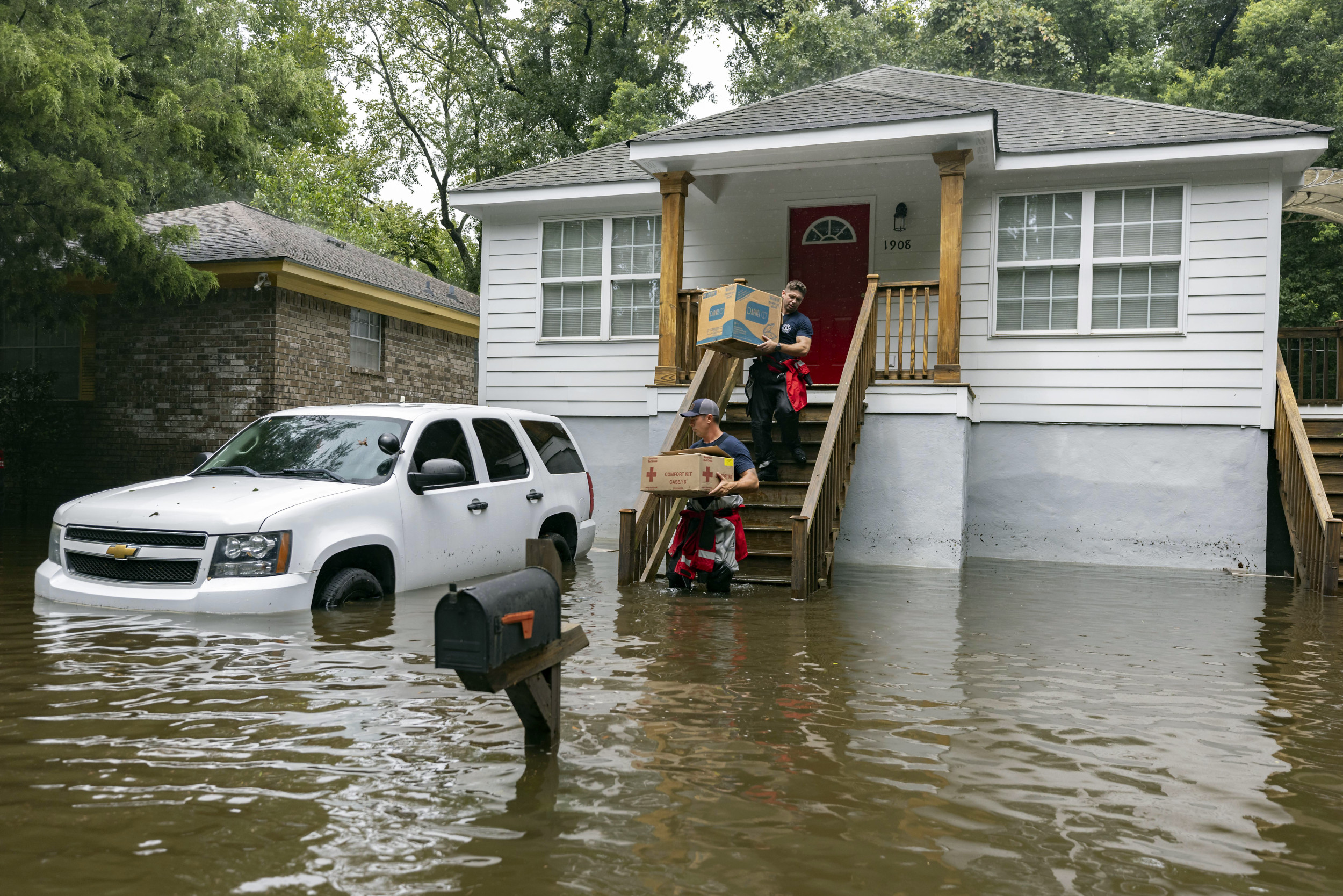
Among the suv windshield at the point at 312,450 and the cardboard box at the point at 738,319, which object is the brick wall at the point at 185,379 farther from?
the cardboard box at the point at 738,319

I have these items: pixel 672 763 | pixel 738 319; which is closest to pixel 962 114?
pixel 738 319

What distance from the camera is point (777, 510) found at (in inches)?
398

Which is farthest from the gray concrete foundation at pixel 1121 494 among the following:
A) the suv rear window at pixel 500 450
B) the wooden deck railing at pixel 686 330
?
the suv rear window at pixel 500 450

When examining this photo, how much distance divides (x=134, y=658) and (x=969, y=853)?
440cm

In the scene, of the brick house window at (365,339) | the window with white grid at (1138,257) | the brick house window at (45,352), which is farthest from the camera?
the brick house window at (365,339)

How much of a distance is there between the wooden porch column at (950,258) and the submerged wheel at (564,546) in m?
4.40

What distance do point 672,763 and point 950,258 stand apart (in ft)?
28.2

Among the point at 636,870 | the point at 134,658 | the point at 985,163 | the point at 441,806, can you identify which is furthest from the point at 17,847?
the point at 985,163

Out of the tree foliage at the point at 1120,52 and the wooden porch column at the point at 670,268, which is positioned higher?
the tree foliage at the point at 1120,52

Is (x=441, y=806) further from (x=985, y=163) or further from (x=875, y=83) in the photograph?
(x=875, y=83)

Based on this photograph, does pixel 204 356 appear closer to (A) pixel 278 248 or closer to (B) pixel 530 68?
(A) pixel 278 248

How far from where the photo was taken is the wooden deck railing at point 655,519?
9109 mm

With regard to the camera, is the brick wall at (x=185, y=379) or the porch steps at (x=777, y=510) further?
the brick wall at (x=185, y=379)

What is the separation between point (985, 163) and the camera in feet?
39.7
